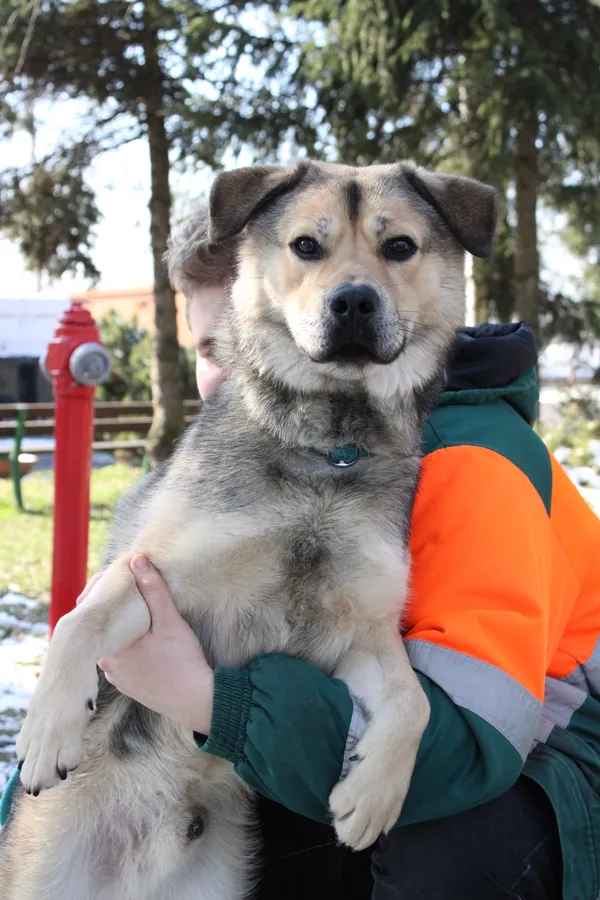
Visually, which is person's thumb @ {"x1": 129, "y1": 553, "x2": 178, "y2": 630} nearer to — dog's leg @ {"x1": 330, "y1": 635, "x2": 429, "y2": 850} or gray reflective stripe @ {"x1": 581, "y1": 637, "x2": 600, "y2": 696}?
dog's leg @ {"x1": 330, "y1": 635, "x2": 429, "y2": 850}

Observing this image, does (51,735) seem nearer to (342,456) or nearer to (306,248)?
(342,456)

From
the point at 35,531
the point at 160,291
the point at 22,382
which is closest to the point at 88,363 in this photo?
the point at 35,531

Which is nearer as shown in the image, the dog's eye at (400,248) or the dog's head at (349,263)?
the dog's head at (349,263)

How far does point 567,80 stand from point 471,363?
6.53m

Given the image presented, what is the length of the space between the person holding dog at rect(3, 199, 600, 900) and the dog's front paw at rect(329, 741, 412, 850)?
49 mm

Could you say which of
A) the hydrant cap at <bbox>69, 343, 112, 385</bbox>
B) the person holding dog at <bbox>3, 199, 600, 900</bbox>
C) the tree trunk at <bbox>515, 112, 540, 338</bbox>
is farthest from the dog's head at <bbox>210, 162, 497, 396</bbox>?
the tree trunk at <bbox>515, 112, 540, 338</bbox>

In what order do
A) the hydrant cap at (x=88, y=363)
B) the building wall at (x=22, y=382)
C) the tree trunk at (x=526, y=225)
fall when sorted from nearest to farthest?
the hydrant cap at (x=88, y=363) → the tree trunk at (x=526, y=225) → the building wall at (x=22, y=382)

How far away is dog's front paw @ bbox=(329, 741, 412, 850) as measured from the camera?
1612 mm

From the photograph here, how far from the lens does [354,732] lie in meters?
1.72

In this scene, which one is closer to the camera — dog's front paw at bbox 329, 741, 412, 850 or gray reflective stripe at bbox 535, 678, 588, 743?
dog's front paw at bbox 329, 741, 412, 850

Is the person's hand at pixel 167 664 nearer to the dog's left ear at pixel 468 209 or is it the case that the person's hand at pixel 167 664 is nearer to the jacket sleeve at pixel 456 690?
the jacket sleeve at pixel 456 690

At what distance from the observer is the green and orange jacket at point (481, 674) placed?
1635 millimetres

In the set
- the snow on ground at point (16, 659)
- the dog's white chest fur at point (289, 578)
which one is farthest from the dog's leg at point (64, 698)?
the snow on ground at point (16, 659)

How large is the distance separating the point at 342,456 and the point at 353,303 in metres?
0.38
